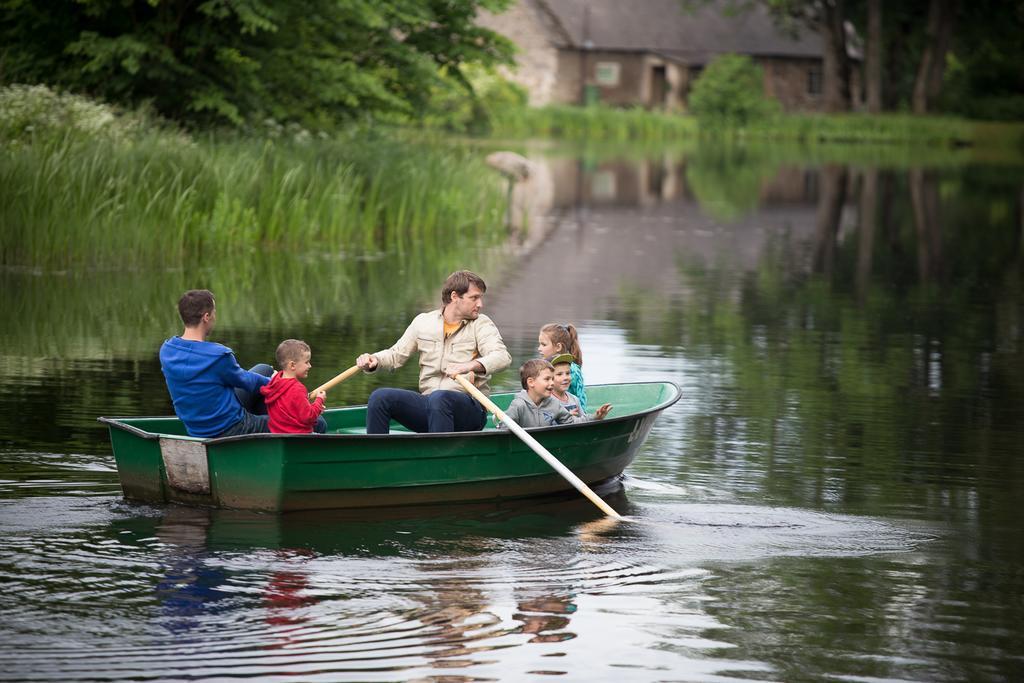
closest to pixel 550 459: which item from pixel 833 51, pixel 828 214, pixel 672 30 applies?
pixel 828 214

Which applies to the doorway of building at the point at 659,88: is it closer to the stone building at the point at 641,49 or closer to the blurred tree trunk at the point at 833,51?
the stone building at the point at 641,49

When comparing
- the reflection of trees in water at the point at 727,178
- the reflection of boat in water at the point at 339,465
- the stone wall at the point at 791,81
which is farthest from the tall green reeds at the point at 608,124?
the reflection of boat in water at the point at 339,465

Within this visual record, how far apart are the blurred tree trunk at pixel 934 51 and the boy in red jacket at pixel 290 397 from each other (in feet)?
191

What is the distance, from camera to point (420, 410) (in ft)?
30.0

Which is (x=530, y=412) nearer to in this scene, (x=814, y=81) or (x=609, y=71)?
(x=609, y=71)

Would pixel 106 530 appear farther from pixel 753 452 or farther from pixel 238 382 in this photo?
pixel 753 452

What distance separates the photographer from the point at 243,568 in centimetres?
748

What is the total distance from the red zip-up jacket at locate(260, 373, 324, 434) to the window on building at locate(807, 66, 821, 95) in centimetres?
7113

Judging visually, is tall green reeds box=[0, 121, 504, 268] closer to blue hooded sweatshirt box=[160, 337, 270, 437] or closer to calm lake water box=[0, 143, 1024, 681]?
calm lake water box=[0, 143, 1024, 681]

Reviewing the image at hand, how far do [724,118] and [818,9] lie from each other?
18.6ft

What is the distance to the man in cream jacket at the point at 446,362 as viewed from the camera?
357 inches

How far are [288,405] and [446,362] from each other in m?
1.00

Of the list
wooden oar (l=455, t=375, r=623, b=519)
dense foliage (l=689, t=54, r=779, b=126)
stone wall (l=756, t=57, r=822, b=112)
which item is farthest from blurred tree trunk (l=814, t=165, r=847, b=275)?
stone wall (l=756, t=57, r=822, b=112)

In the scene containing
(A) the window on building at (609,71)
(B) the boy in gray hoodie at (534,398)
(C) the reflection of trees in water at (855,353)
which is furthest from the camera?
(A) the window on building at (609,71)
